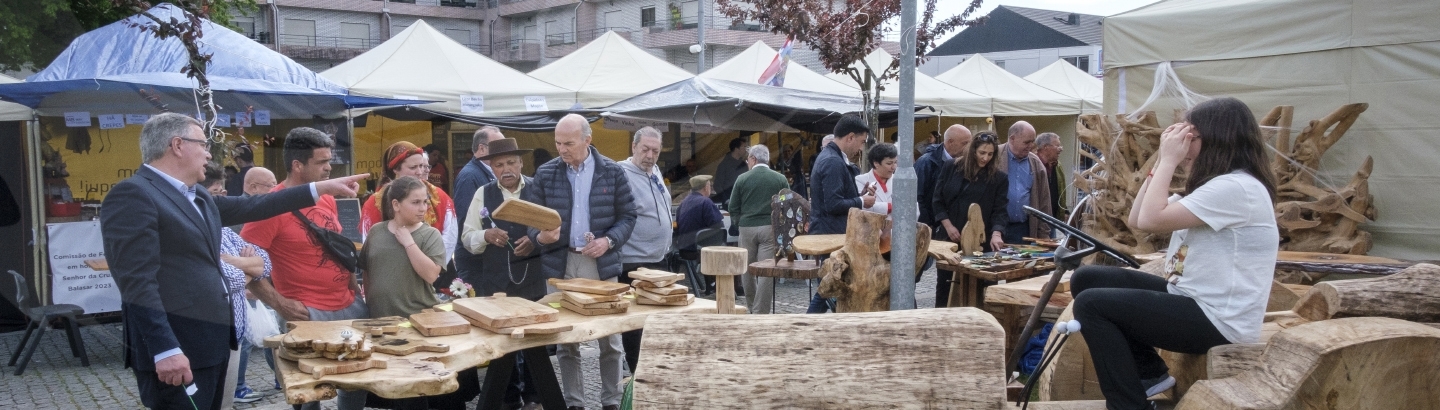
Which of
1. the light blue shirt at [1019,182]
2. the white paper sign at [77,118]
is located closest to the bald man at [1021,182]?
the light blue shirt at [1019,182]

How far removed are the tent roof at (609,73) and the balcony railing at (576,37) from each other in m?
13.7

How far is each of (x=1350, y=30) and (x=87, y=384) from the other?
7.98 m

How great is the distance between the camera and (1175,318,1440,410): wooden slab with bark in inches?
109

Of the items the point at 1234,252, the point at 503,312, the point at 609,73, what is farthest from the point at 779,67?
the point at 1234,252

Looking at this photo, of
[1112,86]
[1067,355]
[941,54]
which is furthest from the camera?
[941,54]

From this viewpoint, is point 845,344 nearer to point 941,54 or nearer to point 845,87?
point 845,87

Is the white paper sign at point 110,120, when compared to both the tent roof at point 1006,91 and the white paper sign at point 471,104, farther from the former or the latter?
the tent roof at point 1006,91

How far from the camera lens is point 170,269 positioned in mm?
3129

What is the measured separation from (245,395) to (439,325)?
8.43 feet

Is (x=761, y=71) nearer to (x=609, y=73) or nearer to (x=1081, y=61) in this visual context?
→ (x=609, y=73)

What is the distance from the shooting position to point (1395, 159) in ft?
18.3

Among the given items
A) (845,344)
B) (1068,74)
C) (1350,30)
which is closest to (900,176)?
(845,344)

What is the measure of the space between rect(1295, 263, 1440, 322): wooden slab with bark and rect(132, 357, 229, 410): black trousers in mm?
3895

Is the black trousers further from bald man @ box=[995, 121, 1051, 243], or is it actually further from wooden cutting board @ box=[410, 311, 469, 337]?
bald man @ box=[995, 121, 1051, 243]
